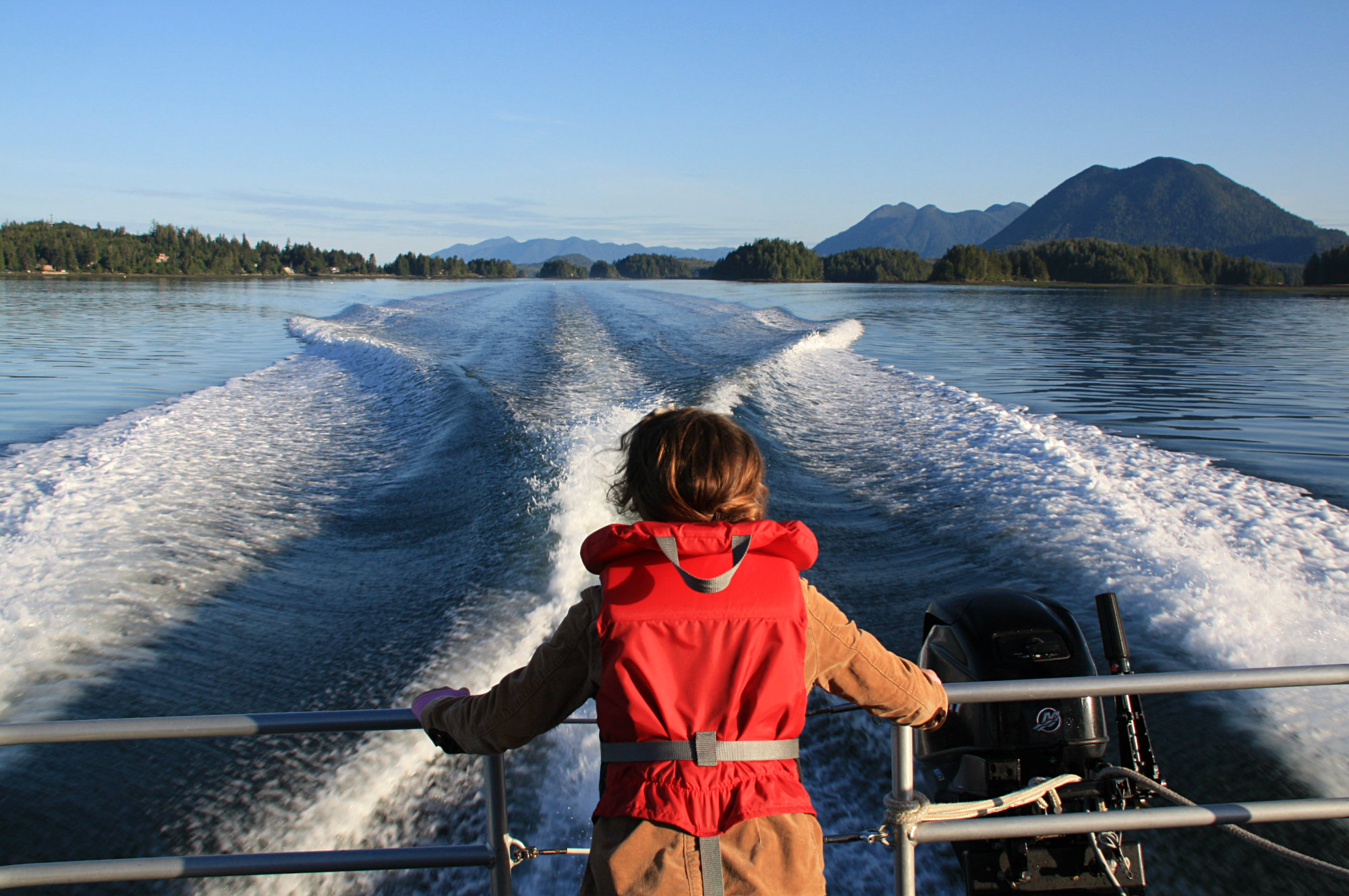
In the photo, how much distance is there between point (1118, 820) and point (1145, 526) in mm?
4450

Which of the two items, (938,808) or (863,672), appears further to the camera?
(938,808)

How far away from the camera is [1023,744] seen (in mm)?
2316

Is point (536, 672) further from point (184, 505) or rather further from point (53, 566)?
point (184, 505)

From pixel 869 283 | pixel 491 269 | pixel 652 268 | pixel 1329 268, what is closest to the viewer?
pixel 1329 268

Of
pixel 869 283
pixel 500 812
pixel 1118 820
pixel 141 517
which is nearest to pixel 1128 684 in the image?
pixel 1118 820

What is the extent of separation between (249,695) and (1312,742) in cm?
487

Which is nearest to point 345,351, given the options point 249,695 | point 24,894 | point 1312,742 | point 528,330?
point 528,330

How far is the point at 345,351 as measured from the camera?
16.4 m

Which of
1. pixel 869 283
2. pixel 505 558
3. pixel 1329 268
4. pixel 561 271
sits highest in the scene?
pixel 561 271

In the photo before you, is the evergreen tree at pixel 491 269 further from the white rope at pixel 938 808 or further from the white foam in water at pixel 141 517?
the white rope at pixel 938 808

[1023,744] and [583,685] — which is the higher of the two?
[583,685]

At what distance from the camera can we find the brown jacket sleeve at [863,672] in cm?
152

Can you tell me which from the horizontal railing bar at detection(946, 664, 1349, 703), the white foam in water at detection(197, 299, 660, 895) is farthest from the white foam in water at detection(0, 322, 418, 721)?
the horizontal railing bar at detection(946, 664, 1349, 703)

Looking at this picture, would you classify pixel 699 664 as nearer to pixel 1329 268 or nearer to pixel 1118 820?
pixel 1118 820
